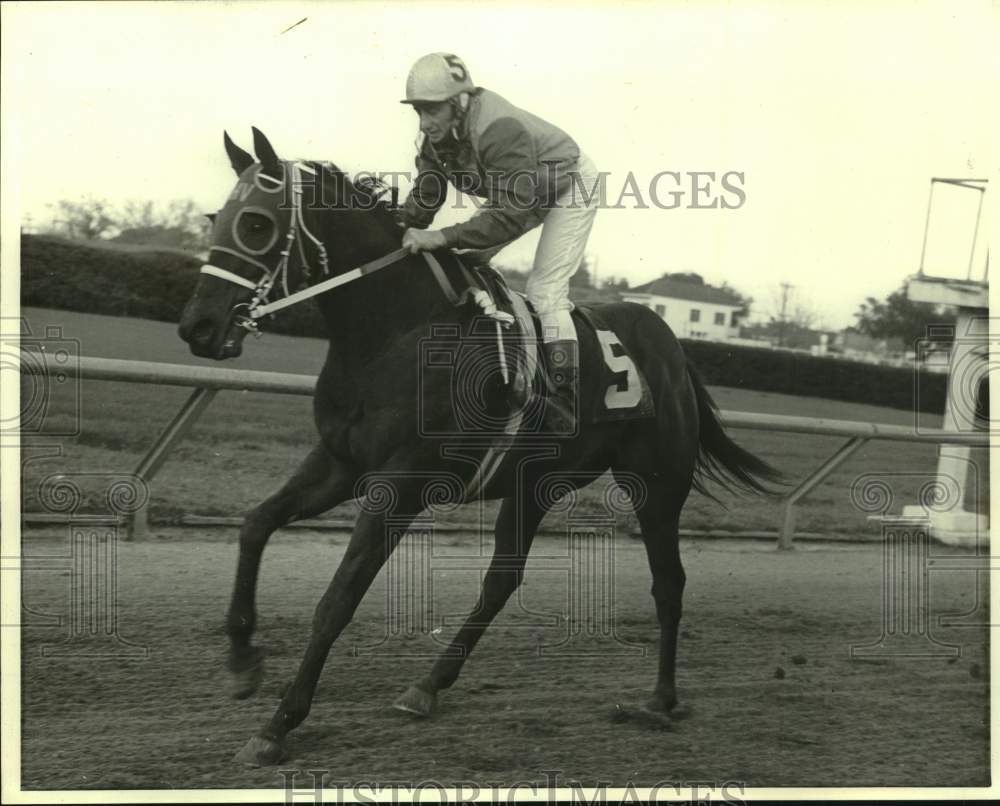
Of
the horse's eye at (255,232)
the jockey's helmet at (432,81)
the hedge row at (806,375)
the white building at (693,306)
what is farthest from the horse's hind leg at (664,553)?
the hedge row at (806,375)

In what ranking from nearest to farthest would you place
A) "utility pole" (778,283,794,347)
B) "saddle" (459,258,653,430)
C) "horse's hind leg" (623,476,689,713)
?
"saddle" (459,258,653,430) → "horse's hind leg" (623,476,689,713) → "utility pole" (778,283,794,347)

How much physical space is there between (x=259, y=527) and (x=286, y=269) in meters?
0.86

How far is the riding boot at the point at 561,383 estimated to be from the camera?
166 inches


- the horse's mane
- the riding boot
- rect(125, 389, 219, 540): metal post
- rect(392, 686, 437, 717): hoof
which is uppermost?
the horse's mane

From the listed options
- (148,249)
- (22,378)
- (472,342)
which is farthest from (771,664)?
(148,249)

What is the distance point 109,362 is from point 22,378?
0.36 meters

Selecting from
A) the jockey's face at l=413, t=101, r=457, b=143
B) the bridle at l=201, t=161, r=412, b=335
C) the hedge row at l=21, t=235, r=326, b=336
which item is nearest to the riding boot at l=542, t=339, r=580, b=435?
the bridle at l=201, t=161, r=412, b=335

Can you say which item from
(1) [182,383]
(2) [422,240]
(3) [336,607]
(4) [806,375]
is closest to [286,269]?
(2) [422,240]

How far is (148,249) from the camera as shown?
6.53 m

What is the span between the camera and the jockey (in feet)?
12.8

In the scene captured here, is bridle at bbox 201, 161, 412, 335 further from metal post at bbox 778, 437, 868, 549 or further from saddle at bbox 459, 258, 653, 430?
metal post at bbox 778, 437, 868, 549

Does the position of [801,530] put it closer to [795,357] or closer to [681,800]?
[795,357]

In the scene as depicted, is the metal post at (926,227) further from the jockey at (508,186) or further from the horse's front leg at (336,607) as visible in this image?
the horse's front leg at (336,607)

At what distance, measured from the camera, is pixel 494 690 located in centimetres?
450
